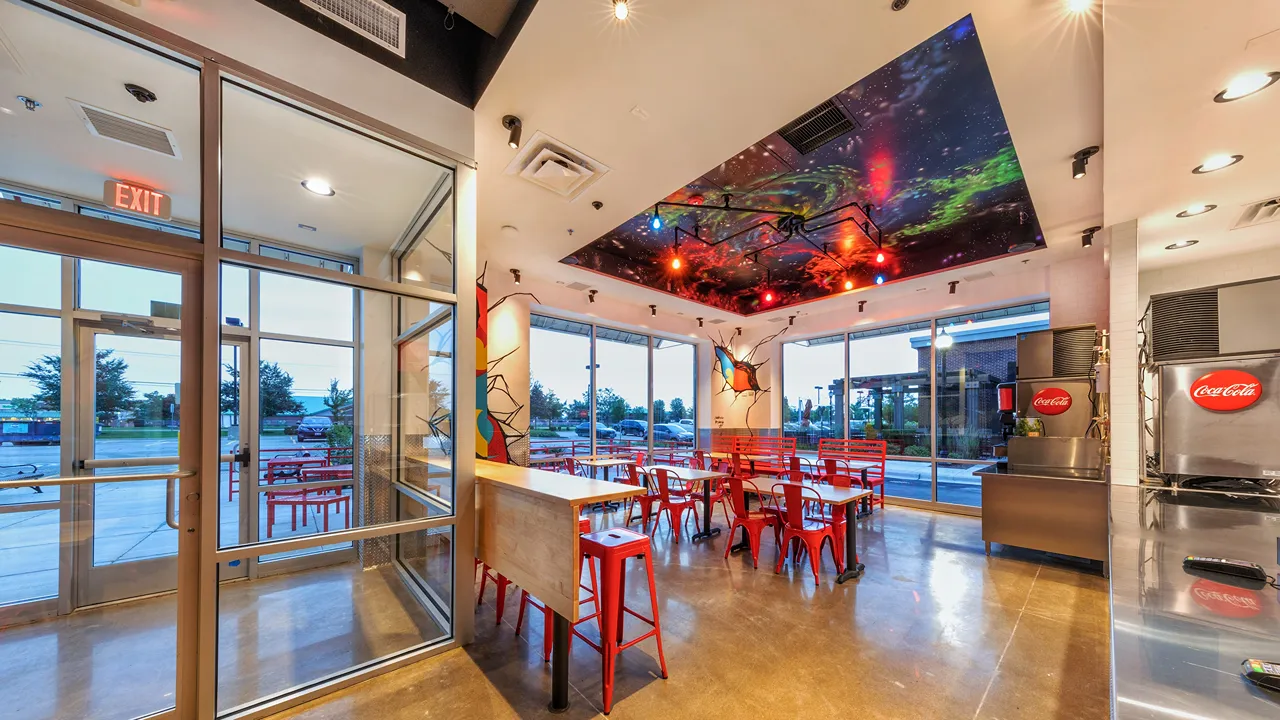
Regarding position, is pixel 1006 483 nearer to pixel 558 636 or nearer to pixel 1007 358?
pixel 1007 358

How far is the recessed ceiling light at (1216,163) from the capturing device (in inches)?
116

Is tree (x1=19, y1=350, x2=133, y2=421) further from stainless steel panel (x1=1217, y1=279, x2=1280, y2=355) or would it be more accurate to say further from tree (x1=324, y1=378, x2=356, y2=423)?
stainless steel panel (x1=1217, y1=279, x2=1280, y2=355)

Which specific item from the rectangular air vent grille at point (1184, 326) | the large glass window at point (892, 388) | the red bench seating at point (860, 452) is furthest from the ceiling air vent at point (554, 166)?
the large glass window at point (892, 388)

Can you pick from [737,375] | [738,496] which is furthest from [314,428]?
[737,375]

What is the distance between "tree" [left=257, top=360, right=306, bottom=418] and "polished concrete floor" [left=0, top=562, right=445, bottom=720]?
1312 millimetres

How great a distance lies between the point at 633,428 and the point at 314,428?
535 cm

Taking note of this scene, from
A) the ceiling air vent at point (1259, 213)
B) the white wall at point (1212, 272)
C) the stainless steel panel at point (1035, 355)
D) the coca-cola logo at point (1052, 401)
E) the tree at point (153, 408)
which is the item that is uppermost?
the ceiling air vent at point (1259, 213)

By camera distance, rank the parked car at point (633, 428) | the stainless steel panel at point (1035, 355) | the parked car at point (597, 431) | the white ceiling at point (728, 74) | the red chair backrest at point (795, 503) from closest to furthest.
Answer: the white ceiling at point (728, 74) → the red chair backrest at point (795, 503) → the stainless steel panel at point (1035, 355) → the parked car at point (597, 431) → the parked car at point (633, 428)

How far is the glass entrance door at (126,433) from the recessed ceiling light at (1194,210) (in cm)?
711

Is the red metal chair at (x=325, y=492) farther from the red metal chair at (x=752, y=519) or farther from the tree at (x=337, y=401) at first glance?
the red metal chair at (x=752, y=519)

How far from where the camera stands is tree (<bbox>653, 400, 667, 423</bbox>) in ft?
28.3

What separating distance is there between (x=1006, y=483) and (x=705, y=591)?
11.0 feet

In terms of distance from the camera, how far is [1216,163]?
3.02 m

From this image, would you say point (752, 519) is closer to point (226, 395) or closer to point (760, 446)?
point (226, 395)
